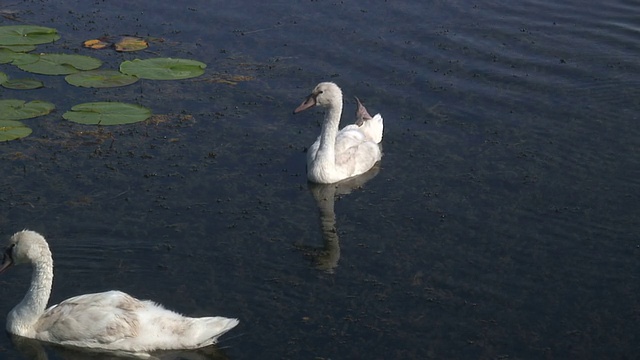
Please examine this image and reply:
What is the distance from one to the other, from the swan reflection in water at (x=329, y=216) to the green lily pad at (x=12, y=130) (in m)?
3.64

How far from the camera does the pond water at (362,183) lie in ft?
34.6

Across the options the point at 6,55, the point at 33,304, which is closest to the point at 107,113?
the point at 6,55

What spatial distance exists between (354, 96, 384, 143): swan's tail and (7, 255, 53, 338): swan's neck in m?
5.48

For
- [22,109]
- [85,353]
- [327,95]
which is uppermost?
[327,95]

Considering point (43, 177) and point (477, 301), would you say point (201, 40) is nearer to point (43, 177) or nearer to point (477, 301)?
point (43, 177)

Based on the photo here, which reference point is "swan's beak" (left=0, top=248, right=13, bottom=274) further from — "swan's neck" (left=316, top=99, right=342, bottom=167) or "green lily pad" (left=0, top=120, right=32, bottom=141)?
"swan's neck" (left=316, top=99, right=342, bottom=167)

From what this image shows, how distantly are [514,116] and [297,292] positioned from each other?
563 cm

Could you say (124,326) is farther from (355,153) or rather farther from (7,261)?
(355,153)

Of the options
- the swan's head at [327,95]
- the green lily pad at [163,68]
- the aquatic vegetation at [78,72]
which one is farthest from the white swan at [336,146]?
the green lily pad at [163,68]

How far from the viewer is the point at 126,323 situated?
387 inches

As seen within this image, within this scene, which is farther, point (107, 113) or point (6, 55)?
point (6, 55)

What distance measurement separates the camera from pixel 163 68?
1598 centimetres

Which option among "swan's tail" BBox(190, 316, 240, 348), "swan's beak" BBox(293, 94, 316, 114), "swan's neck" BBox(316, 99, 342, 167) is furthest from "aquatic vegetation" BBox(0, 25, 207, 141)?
"swan's tail" BBox(190, 316, 240, 348)

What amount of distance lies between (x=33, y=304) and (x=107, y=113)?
5.04 metres
